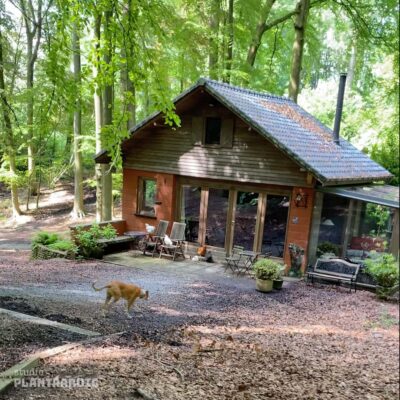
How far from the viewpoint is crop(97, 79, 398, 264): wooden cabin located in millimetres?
8852

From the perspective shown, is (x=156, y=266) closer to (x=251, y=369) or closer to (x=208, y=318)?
(x=208, y=318)

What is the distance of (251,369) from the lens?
3.21 m

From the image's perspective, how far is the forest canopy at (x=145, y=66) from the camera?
3.75 m

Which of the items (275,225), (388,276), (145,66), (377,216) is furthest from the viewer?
(275,225)

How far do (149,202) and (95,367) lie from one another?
832 cm

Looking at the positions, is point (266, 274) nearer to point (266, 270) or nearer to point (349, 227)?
point (266, 270)

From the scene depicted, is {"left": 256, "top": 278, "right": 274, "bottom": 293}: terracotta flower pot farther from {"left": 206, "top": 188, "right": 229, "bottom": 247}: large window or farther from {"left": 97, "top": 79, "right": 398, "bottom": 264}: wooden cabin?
{"left": 206, "top": 188, "right": 229, "bottom": 247}: large window

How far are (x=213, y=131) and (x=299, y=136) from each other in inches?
85.9

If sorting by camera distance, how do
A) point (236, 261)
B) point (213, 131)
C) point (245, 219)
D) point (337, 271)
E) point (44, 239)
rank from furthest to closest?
1. point (213, 131)
2. point (245, 219)
3. point (44, 239)
4. point (236, 261)
5. point (337, 271)

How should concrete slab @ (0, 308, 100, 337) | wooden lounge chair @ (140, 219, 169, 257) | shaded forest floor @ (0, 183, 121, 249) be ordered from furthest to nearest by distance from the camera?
shaded forest floor @ (0, 183, 121, 249)
wooden lounge chair @ (140, 219, 169, 257)
concrete slab @ (0, 308, 100, 337)

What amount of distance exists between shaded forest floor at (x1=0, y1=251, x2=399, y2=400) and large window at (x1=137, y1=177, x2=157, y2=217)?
402 centimetres

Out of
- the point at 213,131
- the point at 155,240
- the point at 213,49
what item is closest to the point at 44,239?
A: the point at 155,240

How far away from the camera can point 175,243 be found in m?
10.4

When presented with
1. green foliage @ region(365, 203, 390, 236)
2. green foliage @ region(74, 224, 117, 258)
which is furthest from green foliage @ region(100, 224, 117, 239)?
green foliage @ region(365, 203, 390, 236)
